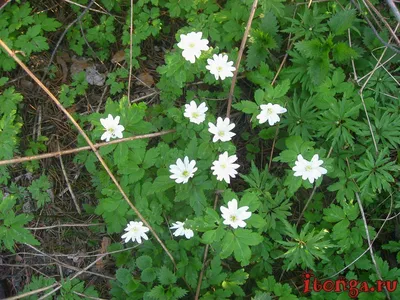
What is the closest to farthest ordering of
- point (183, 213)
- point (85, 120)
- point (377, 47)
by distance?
point (183, 213)
point (377, 47)
point (85, 120)

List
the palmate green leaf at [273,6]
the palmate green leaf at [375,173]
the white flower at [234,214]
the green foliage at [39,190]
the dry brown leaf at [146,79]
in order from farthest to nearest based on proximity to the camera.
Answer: the dry brown leaf at [146,79] < the green foliage at [39,190] < the palmate green leaf at [273,6] < the palmate green leaf at [375,173] < the white flower at [234,214]

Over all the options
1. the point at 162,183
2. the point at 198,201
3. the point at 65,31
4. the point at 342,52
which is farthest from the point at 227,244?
the point at 65,31

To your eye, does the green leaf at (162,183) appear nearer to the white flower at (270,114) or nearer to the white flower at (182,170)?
the white flower at (182,170)

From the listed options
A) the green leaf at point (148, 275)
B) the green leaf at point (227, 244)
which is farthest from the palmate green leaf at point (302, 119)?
the green leaf at point (148, 275)

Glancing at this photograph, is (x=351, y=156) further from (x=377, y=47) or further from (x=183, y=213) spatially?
(x=183, y=213)

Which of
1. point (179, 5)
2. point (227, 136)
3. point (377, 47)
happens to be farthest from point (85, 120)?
point (377, 47)

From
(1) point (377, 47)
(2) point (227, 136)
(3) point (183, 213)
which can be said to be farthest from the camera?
(1) point (377, 47)
